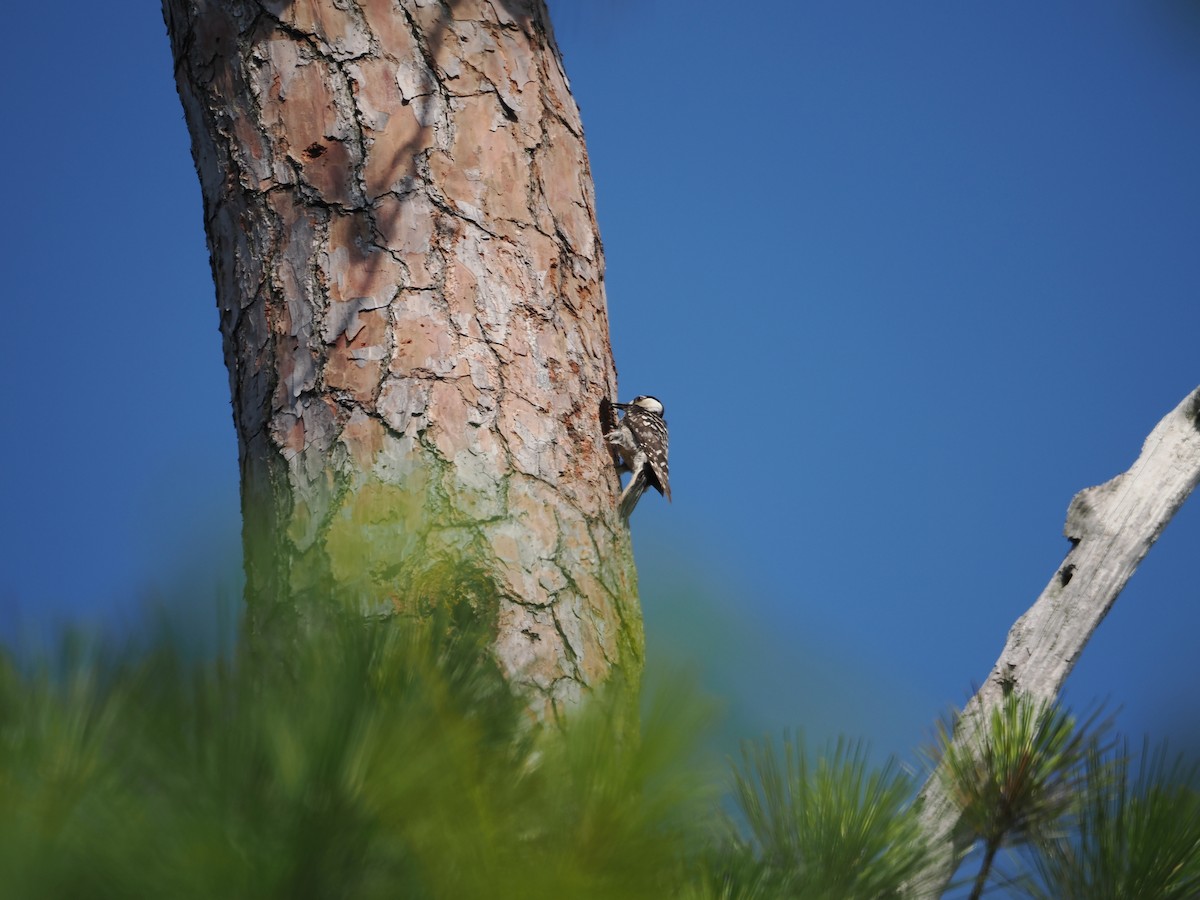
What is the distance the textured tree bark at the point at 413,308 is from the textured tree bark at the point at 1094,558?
0.65 metres

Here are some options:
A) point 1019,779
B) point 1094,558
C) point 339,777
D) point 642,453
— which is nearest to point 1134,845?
point 1019,779

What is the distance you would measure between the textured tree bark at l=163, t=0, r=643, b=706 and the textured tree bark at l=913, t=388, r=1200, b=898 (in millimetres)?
Result: 646

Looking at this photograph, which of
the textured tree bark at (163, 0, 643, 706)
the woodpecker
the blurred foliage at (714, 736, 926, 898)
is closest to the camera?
the blurred foliage at (714, 736, 926, 898)

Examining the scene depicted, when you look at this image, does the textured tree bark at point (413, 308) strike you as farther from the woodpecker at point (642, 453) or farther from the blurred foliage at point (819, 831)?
the woodpecker at point (642, 453)

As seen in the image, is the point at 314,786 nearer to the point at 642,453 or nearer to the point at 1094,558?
the point at 1094,558

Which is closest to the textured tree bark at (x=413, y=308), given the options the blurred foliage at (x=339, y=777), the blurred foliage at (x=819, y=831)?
the blurred foliage at (x=819, y=831)

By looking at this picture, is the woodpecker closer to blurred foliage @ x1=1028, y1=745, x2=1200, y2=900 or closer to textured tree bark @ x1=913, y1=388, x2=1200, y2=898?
textured tree bark @ x1=913, y1=388, x2=1200, y2=898

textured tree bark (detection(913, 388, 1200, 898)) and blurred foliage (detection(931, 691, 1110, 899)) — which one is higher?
textured tree bark (detection(913, 388, 1200, 898))

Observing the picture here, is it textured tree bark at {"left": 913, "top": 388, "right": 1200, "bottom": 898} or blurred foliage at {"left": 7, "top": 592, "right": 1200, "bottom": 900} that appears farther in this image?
textured tree bark at {"left": 913, "top": 388, "right": 1200, "bottom": 898}

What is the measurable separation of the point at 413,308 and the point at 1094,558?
49.7 inches

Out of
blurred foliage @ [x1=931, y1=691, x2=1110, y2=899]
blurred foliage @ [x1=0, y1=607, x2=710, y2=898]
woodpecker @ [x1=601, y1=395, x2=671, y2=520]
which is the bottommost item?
blurred foliage @ [x1=0, y1=607, x2=710, y2=898]

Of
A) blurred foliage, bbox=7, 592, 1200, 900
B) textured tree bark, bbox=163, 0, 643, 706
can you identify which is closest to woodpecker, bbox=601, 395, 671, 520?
textured tree bark, bbox=163, 0, 643, 706

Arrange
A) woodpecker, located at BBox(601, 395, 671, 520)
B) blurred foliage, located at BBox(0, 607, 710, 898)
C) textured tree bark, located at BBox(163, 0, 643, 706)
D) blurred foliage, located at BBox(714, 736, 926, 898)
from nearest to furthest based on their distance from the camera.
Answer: blurred foliage, located at BBox(0, 607, 710, 898) → blurred foliage, located at BBox(714, 736, 926, 898) → textured tree bark, located at BBox(163, 0, 643, 706) → woodpecker, located at BBox(601, 395, 671, 520)

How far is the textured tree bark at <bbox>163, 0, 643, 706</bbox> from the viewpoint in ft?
5.99
